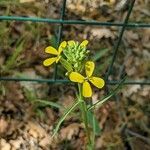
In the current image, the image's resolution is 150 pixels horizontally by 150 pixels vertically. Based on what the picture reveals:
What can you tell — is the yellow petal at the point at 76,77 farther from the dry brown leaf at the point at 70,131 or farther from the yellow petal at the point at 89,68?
the dry brown leaf at the point at 70,131

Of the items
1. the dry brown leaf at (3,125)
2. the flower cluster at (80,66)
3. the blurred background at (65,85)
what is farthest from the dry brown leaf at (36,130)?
the flower cluster at (80,66)

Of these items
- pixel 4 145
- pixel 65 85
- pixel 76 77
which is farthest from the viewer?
pixel 65 85

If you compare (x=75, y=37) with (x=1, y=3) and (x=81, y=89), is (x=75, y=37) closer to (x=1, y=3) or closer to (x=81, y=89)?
(x=1, y=3)

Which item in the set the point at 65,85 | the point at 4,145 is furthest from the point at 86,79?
the point at 65,85

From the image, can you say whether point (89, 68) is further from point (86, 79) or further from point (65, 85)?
point (65, 85)

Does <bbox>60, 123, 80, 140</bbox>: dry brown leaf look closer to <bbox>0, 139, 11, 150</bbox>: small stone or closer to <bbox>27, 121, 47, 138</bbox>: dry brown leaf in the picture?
<bbox>27, 121, 47, 138</bbox>: dry brown leaf

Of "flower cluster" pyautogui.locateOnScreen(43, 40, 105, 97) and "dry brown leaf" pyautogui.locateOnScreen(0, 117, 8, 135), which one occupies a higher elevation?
"flower cluster" pyautogui.locateOnScreen(43, 40, 105, 97)

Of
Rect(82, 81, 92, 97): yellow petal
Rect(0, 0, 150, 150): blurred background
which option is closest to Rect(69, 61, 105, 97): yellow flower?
Rect(82, 81, 92, 97): yellow petal

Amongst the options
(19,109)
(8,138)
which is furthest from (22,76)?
(8,138)
